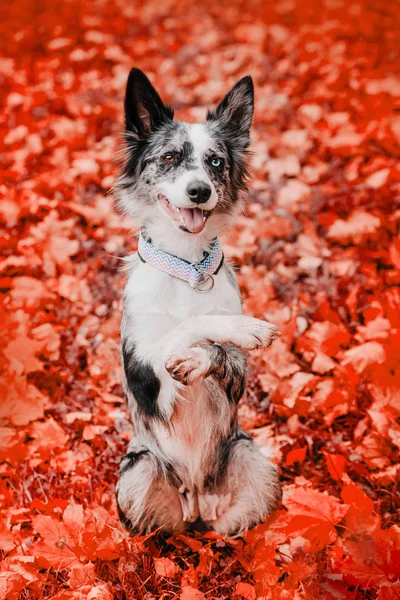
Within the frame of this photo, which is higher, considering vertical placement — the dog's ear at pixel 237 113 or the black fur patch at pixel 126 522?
the dog's ear at pixel 237 113

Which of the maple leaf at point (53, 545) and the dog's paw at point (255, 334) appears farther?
the maple leaf at point (53, 545)

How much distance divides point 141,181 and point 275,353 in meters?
1.56

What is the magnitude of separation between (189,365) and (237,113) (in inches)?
59.2

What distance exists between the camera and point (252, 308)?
14.6ft

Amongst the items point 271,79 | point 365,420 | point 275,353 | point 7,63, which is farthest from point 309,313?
point 7,63

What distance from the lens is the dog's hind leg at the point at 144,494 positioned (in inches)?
117

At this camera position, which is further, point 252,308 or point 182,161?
point 252,308

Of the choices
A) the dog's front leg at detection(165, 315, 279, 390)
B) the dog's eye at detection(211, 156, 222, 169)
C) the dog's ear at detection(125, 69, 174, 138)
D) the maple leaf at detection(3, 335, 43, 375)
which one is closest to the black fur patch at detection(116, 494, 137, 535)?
the dog's front leg at detection(165, 315, 279, 390)

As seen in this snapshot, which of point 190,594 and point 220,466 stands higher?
point 220,466

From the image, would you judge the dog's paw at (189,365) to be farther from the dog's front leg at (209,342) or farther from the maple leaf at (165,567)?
the maple leaf at (165,567)

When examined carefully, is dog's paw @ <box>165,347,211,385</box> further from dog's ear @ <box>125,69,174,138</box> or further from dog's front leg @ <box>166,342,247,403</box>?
dog's ear @ <box>125,69,174,138</box>

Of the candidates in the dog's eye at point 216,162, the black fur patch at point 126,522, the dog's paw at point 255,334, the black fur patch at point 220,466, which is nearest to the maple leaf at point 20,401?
the black fur patch at point 126,522

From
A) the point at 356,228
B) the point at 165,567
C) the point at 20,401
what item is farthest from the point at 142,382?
Answer: the point at 356,228

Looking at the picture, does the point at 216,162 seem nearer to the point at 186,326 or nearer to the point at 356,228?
the point at 186,326
